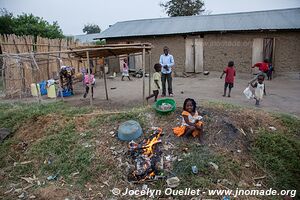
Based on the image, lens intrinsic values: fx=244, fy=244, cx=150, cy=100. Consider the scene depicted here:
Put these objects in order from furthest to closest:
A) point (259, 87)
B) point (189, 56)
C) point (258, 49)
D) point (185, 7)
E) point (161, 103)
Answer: point (185, 7) → point (189, 56) → point (258, 49) → point (259, 87) → point (161, 103)

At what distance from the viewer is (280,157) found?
412 centimetres

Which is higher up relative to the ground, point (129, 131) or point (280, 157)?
point (129, 131)

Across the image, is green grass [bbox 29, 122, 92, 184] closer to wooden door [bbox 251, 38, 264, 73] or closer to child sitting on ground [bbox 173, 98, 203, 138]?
child sitting on ground [bbox 173, 98, 203, 138]

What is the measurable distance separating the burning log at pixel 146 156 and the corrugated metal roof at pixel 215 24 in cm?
986

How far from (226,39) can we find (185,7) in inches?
496

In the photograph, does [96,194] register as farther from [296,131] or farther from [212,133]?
[296,131]

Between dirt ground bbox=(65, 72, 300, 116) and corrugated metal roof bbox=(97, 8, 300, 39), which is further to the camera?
corrugated metal roof bbox=(97, 8, 300, 39)

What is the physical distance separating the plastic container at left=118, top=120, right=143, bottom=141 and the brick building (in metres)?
9.59

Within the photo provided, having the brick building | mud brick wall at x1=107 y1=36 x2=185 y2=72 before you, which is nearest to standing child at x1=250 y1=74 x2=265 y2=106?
the brick building

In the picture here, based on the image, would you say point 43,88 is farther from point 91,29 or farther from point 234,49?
point 91,29

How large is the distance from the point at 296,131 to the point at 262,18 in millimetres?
10205

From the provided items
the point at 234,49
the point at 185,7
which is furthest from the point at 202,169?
the point at 185,7

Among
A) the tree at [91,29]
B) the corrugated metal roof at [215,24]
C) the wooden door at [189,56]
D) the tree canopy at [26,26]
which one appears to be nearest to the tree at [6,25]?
the tree canopy at [26,26]

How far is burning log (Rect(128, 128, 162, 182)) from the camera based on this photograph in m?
3.84
